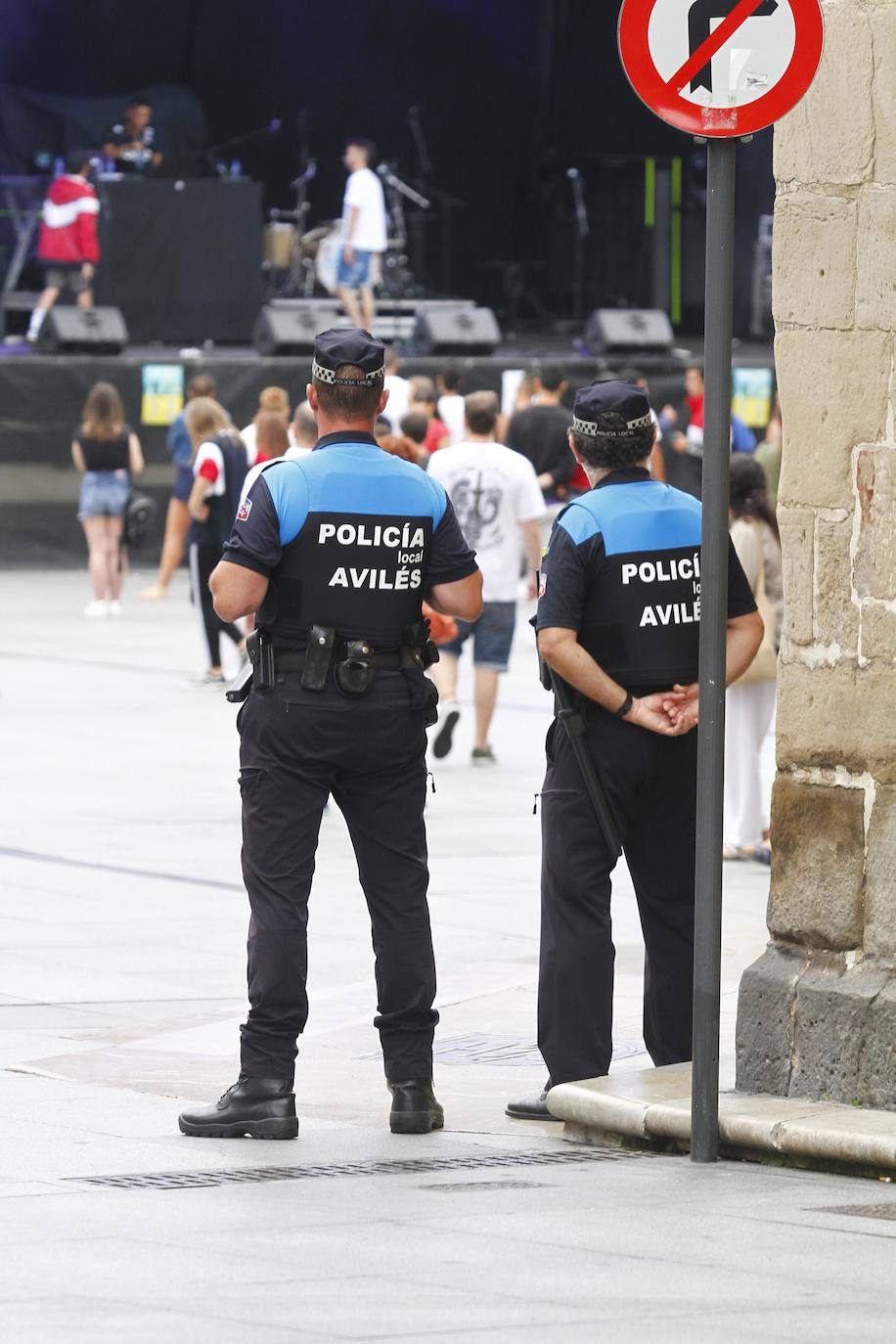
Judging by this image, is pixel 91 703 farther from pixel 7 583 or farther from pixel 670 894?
pixel 670 894

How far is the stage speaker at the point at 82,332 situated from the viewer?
81.4ft

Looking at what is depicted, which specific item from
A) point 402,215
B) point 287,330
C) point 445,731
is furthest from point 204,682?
Result: point 402,215

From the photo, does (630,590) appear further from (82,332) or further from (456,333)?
(456,333)

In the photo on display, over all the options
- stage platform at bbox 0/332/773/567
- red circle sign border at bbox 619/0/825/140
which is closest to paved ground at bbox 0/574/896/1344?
red circle sign border at bbox 619/0/825/140

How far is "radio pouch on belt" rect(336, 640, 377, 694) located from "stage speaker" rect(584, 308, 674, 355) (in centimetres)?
2114

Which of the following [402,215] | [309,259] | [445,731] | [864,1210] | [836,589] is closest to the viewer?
[864,1210]

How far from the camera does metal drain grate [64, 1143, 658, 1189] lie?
566cm

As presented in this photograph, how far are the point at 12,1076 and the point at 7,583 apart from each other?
56.3 feet

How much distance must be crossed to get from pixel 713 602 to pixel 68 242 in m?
21.4

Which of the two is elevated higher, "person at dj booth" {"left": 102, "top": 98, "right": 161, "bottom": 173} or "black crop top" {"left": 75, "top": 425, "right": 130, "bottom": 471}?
"person at dj booth" {"left": 102, "top": 98, "right": 161, "bottom": 173}

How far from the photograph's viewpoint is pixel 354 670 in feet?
20.6

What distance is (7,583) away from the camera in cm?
2381

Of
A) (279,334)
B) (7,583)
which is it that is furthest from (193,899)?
(279,334)

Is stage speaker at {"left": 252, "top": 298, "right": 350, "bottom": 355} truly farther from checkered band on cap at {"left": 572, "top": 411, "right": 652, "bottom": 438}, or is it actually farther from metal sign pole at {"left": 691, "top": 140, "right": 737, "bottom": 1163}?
metal sign pole at {"left": 691, "top": 140, "right": 737, "bottom": 1163}
